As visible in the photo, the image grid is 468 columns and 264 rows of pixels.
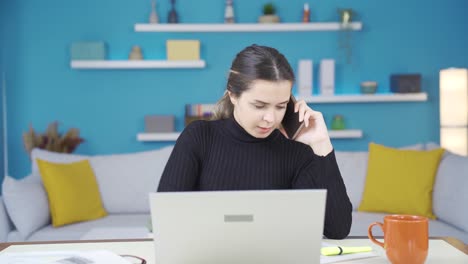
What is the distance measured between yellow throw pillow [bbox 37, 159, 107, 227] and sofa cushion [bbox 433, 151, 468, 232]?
1910 millimetres

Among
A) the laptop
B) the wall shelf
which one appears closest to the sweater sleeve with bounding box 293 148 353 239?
the laptop

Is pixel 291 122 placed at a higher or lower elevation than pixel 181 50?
lower

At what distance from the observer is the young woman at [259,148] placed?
5.73 feet

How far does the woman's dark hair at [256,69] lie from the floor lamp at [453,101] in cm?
322

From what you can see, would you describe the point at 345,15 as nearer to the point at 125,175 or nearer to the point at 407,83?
the point at 407,83

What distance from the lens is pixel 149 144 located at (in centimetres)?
502

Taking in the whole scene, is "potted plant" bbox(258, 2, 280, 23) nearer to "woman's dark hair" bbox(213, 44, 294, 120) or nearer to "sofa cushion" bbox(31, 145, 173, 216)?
"sofa cushion" bbox(31, 145, 173, 216)

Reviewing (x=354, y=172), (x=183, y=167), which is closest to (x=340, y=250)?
(x=183, y=167)

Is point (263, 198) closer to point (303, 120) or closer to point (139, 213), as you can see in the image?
point (303, 120)

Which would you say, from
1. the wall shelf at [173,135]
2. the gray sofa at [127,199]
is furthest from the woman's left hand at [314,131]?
the wall shelf at [173,135]

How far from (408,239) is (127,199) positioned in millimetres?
2708

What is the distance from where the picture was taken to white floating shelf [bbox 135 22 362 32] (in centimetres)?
489

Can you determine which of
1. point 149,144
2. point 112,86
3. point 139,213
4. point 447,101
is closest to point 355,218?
point 139,213

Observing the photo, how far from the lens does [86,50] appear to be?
487 centimetres
